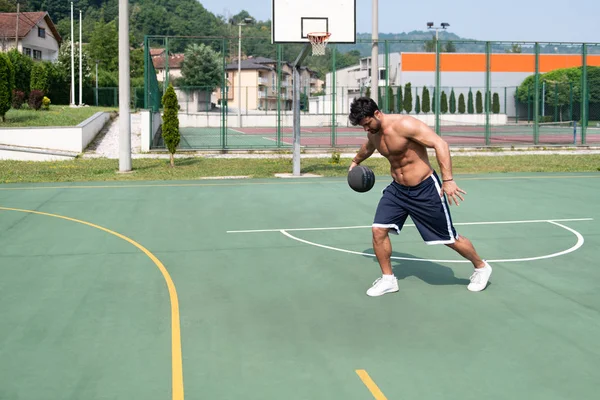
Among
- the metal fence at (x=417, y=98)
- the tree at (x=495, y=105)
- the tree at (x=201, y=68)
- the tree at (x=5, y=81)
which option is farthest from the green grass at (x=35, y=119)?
the tree at (x=495, y=105)

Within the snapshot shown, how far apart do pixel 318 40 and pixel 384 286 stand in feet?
34.9

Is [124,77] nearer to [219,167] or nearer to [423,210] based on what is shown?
[219,167]

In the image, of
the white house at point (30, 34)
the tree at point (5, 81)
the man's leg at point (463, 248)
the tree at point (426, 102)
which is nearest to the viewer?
the man's leg at point (463, 248)

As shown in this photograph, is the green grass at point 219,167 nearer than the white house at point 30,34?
Yes

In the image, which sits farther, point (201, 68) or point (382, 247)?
point (201, 68)

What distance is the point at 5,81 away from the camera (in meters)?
24.7

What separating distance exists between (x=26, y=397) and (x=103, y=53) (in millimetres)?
82178

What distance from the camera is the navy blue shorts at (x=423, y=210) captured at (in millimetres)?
6780

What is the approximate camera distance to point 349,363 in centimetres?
514

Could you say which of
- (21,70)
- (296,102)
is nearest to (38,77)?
(21,70)

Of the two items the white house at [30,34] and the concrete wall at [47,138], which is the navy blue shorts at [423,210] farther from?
the white house at [30,34]

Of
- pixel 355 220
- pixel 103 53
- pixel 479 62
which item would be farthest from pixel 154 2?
pixel 355 220

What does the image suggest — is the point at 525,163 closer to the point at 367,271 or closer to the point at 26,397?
the point at 367,271

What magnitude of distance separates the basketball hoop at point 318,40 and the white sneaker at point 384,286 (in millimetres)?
10128
